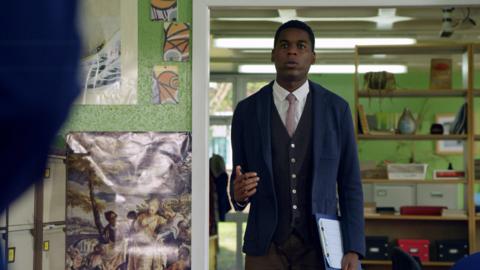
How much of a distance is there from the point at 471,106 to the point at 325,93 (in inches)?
149

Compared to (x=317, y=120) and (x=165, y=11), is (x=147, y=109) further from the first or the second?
(x=317, y=120)

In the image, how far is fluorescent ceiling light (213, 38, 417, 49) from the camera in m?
9.03

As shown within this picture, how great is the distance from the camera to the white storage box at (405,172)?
21.7ft

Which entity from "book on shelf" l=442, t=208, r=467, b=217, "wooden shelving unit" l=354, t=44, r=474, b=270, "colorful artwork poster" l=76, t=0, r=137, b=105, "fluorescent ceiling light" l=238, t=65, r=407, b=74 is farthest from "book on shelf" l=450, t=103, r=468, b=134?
"fluorescent ceiling light" l=238, t=65, r=407, b=74

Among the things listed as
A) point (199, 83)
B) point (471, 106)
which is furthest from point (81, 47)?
point (471, 106)

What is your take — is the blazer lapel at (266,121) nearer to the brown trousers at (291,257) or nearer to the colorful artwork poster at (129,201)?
the brown trousers at (291,257)

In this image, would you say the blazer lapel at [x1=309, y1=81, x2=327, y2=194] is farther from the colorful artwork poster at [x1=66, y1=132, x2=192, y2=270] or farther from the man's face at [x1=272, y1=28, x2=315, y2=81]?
the colorful artwork poster at [x1=66, y1=132, x2=192, y2=270]

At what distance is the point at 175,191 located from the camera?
3.64 m

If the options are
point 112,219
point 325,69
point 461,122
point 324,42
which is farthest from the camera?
point 325,69

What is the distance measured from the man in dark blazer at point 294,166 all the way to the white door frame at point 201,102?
769 mm

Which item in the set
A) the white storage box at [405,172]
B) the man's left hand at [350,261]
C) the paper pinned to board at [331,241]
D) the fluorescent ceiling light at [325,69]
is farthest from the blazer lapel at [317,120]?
the fluorescent ceiling light at [325,69]

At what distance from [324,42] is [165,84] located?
5901 millimetres

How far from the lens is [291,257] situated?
260cm

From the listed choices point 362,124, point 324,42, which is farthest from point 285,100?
point 324,42
